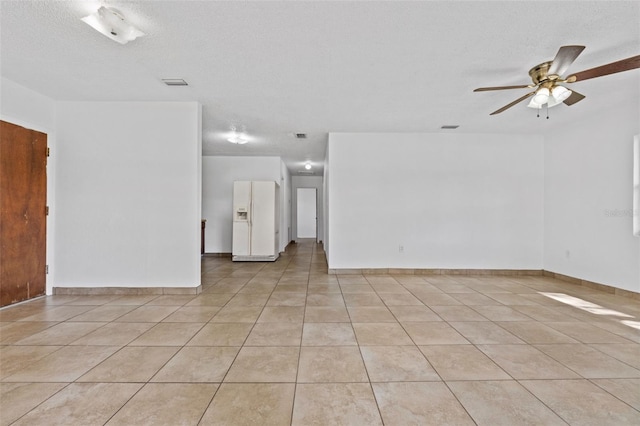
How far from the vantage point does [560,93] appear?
Answer: 292cm

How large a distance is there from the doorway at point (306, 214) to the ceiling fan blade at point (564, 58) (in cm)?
1129

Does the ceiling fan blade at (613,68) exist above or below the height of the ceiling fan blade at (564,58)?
below

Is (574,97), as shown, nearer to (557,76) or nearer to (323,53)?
(557,76)

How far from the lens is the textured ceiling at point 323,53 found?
2.24 metres

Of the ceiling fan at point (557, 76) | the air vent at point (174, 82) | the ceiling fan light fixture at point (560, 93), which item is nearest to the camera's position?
the ceiling fan at point (557, 76)

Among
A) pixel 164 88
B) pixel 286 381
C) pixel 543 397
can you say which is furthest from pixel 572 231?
pixel 164 88

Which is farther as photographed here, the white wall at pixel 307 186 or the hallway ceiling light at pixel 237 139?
the white wall at pixel 307 186

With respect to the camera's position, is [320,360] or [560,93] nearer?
[320,360]

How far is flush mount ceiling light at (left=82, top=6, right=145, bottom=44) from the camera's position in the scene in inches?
83.3

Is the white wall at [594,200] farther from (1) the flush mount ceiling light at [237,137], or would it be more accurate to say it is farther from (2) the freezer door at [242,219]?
(2) the freezer door at [242,219]

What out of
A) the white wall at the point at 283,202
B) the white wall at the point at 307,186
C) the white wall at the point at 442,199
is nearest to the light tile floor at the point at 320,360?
the white wall at the point at 442,199

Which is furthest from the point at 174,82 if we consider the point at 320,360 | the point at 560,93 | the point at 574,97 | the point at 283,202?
the point at 283,202

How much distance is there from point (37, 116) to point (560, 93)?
6.15 meters

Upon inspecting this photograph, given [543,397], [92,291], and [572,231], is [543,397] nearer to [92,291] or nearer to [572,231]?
[572,231]
